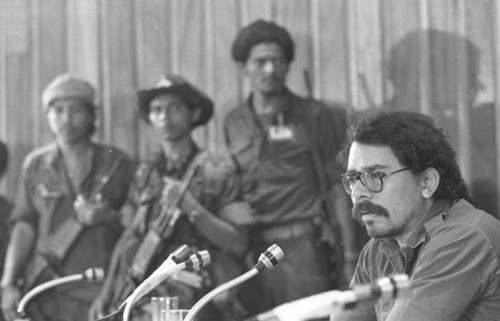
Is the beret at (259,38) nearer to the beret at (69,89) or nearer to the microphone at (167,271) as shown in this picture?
the beret at (69,89)

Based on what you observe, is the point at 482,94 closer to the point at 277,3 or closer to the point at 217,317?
the point at 277,3

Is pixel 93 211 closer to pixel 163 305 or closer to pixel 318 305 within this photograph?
pixel 163 305

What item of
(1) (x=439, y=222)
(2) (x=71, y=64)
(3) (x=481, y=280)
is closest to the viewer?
(3) (x=481, y=280)

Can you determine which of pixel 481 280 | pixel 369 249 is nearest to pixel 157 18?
pixel 369 249

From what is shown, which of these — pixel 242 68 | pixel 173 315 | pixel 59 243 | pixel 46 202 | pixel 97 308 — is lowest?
pixel 97 308

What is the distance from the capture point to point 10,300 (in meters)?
5.16

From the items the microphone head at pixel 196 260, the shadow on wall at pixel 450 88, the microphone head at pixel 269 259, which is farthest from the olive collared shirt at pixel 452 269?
the shadow on wall at pixel 450 88

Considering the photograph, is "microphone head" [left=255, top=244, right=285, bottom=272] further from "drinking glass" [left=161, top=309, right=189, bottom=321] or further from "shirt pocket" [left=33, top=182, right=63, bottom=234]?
"shirt pocket" [left=33, top=182, right=63, bottom=234]

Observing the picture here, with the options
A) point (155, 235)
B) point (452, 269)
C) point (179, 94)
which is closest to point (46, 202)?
point (155, 235)

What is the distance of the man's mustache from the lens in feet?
8.73

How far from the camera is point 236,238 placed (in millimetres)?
4891

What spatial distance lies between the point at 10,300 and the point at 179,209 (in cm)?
103

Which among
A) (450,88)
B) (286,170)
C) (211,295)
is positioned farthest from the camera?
(286,170)

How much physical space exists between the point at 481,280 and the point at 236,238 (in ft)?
8.30
